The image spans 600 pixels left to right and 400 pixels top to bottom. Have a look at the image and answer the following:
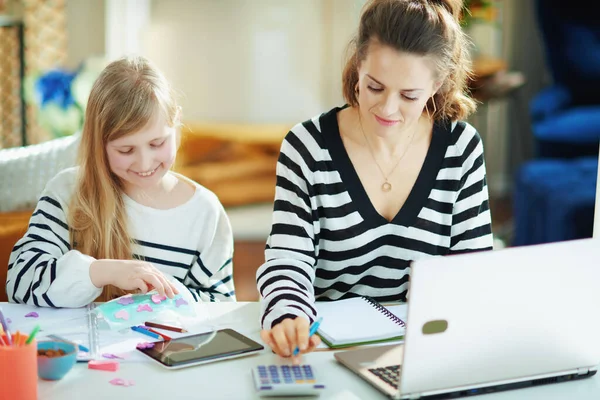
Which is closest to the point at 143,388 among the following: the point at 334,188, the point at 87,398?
the point at 87,398

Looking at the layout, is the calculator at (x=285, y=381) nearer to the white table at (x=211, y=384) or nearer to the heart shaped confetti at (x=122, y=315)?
the white table at (x=211, y=384)

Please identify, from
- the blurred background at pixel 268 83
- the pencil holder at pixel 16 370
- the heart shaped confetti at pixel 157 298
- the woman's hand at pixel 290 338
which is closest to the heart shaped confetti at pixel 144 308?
the heart shaped confetti at pixel 157 298

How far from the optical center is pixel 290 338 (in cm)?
121

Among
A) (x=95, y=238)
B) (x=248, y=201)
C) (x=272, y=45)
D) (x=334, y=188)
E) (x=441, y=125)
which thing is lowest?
(x=248, y=201)

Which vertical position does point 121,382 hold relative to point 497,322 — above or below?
below

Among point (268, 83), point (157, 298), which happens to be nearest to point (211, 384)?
point (157, 298)

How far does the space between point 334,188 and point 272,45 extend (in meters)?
3.46

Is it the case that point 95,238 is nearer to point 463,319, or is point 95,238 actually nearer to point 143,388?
point 143,388

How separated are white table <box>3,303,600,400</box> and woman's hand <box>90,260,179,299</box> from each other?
191mm

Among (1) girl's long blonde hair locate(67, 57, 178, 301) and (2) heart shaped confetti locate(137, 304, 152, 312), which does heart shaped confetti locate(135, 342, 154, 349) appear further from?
(1) girl's long blonde hair locate(67, 57, 178, 301)

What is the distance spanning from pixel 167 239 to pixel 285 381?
1.93ft

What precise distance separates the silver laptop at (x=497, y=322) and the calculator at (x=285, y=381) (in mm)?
77

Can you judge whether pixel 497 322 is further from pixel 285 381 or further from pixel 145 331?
pixel 145 331

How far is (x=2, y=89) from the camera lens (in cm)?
423
